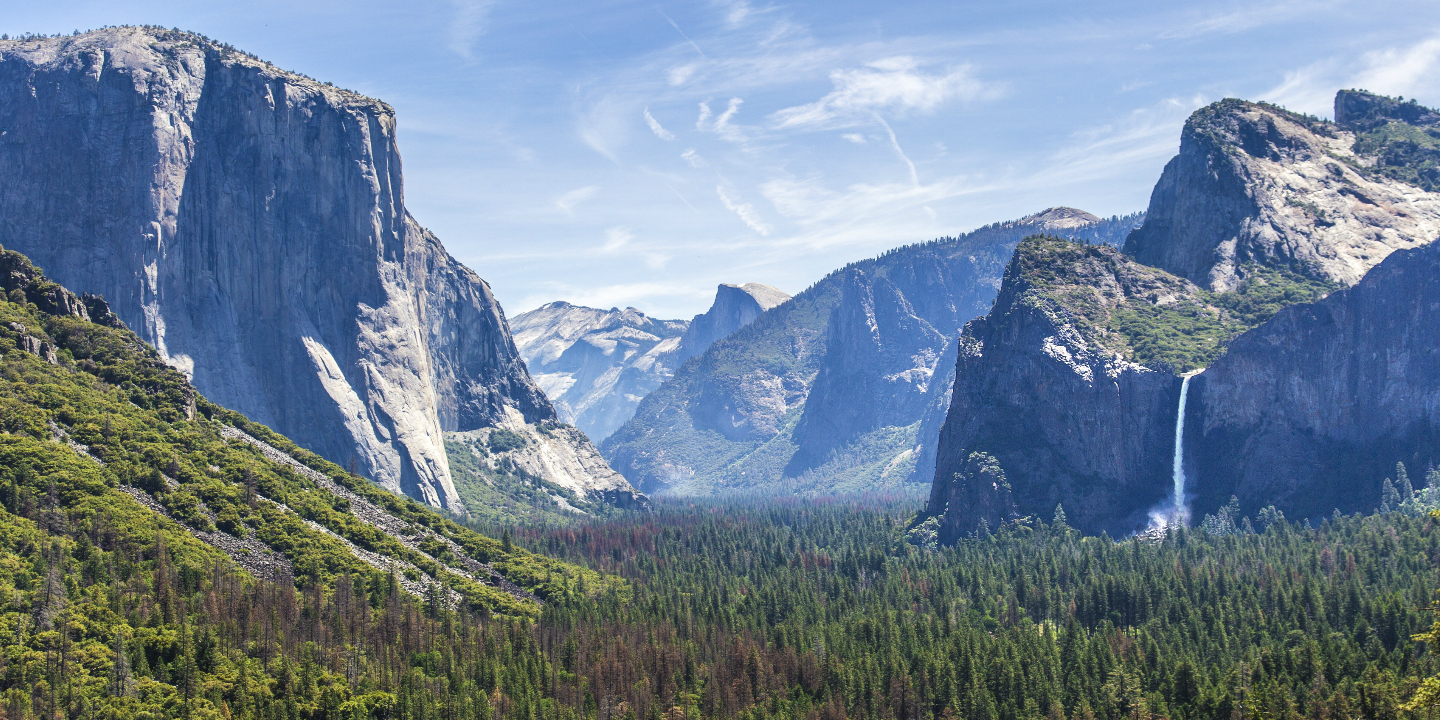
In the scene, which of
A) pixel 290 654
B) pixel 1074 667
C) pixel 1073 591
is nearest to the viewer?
pixel 290 654

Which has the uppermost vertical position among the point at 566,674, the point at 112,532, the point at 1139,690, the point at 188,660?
the point at 112,532

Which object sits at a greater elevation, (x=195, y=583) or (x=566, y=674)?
(x=195, y=583)

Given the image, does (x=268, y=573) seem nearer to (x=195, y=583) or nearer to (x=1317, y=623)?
(x=195, y=583)

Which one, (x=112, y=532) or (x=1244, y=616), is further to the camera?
(x=1244, y=616)

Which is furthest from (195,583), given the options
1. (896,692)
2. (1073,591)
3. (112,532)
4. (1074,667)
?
(1073,591)

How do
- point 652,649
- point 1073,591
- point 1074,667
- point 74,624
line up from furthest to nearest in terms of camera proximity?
1. point 1073,591
2. point 652,649
3. point 1074,667
4. point 74,624

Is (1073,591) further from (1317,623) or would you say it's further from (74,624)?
(74,624)
